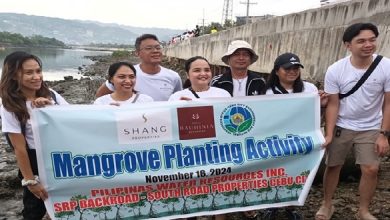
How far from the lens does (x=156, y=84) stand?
484 cm

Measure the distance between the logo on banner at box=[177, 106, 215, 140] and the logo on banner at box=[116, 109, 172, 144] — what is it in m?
0.12

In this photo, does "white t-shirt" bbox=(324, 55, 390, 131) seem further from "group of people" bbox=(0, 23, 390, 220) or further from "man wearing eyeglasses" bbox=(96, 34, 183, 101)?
"man wearing eyeglasses" bbox=(96, 34, 183, 101)

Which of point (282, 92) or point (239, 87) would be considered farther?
point (239, 87)

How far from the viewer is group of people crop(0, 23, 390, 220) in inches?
144

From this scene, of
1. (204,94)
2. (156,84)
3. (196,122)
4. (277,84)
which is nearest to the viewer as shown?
(196,122)

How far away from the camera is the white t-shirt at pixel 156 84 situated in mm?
4805

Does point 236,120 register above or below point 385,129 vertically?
above

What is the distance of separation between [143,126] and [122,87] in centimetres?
46

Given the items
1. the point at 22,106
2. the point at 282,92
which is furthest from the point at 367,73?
the point at 22,106

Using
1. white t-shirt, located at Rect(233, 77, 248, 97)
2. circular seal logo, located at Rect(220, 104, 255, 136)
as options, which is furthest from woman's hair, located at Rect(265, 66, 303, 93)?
circular seal logo, located at Rect(220, 104, 255, 136)

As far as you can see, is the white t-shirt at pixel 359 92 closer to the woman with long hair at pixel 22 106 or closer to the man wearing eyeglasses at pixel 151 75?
the man wearing eyeglasses at pixel 151 75

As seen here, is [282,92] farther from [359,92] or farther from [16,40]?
[16,40]

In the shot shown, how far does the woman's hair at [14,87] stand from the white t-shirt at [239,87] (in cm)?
221

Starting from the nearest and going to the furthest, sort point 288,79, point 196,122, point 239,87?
point 196,122
point 288,79
point 239,87
